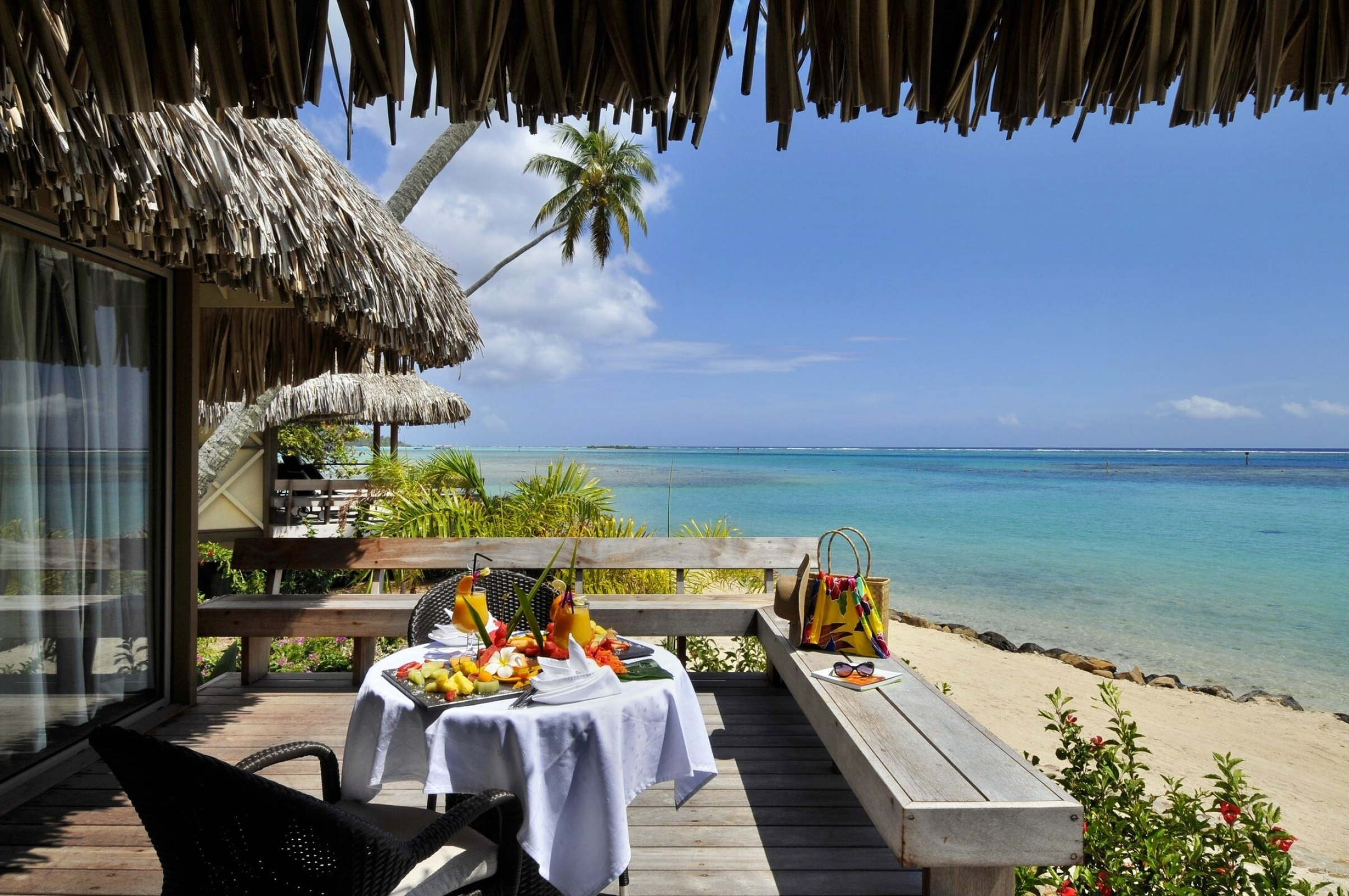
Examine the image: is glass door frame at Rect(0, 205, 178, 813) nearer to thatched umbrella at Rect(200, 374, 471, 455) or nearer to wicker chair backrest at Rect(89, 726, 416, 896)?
wicker chair backrest at Rect(89, 726, 416, 896)

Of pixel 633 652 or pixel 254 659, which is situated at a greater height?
pixel 633 652

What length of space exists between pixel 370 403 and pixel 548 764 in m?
11.6

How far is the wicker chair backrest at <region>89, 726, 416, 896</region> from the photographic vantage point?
1.29 metres

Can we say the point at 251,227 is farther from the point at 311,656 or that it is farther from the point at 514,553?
the point at 311,656

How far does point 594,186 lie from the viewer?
1797cm

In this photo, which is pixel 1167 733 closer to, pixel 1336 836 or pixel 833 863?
pixel 1336 836

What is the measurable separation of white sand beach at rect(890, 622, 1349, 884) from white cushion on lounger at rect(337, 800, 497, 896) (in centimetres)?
397

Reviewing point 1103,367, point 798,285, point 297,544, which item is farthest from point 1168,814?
point 1103,367

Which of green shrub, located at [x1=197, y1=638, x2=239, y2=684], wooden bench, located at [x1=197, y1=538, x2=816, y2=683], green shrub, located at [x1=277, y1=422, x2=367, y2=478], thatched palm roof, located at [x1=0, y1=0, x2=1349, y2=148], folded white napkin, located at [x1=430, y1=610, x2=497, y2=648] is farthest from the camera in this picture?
green shrub, located at [x1=277, y1=422, x2=367, y2=478]

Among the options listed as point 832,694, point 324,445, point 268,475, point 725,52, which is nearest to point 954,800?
point 832,694

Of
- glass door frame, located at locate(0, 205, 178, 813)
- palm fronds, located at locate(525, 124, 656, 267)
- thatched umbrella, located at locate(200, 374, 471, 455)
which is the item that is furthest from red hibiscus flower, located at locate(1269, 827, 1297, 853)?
palm fronds, located at locate(525, 124, 656, 267)

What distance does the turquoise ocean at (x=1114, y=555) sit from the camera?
9328 mm

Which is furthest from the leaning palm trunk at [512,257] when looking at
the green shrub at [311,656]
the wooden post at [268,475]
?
the green shrub at [311,656]

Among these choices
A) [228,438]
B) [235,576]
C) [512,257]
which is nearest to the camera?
[228,438]
